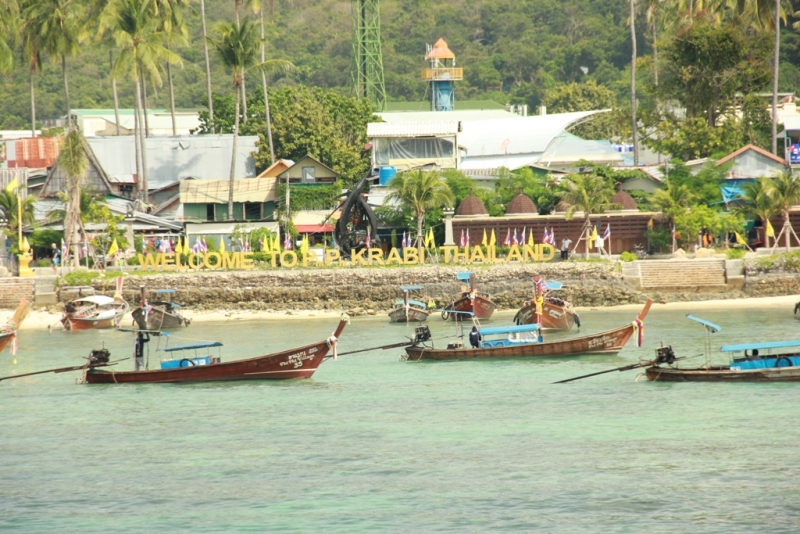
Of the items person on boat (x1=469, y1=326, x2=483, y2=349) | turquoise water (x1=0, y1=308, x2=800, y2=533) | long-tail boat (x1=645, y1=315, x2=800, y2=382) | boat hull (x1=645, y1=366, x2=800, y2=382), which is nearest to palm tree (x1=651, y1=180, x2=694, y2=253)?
turquoise water (x1=0, y1=308, x2=800, y2=533)

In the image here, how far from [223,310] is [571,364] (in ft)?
74.0

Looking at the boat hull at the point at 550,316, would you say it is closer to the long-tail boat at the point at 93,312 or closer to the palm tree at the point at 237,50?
the long-tail boat at the point at 93,312

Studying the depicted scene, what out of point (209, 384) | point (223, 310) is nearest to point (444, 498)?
point (209, 384)

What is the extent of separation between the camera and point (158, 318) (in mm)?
51969

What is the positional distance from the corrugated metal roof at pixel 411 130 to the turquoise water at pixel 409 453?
32701 millimetres

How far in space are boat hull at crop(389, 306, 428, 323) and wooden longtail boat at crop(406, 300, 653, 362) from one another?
34.4ft

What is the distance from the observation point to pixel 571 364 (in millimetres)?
38906

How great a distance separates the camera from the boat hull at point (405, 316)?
51312 mm

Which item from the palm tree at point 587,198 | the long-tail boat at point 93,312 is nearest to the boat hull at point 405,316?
the palm tree at point 587,198

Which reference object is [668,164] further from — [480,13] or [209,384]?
[480,13]

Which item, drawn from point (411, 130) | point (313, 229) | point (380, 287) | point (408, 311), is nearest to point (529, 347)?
point (408, 311)

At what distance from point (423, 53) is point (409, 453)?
385 feet

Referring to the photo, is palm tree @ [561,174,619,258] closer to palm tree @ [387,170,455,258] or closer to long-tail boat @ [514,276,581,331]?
palm tree @ [387,170,455,258]

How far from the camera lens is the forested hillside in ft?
→ 411
